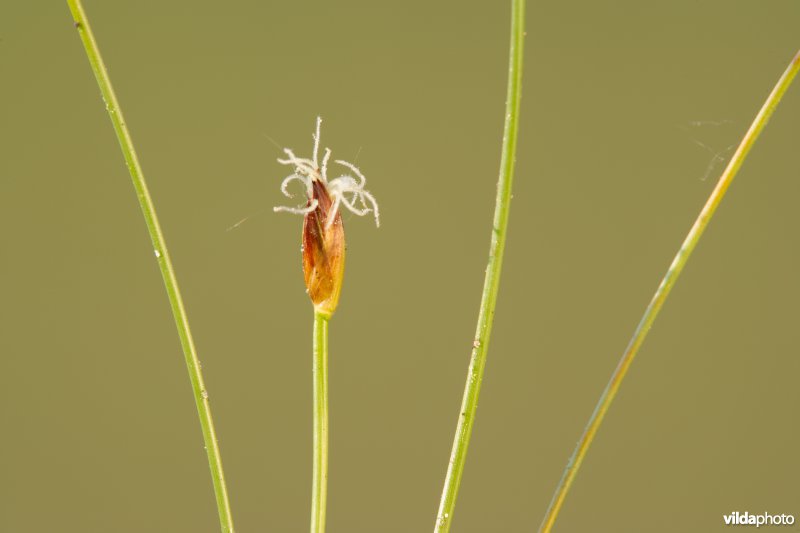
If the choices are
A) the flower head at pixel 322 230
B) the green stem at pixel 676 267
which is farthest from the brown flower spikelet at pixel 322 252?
the green stem at pixel 676 267

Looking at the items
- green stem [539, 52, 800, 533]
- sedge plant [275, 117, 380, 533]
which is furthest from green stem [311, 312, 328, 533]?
green stem [539, 52, 800, 533]

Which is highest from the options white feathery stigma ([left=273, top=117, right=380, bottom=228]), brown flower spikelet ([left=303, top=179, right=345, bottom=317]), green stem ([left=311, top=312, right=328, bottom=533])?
white feathery stigma ([left=273, top=117, right=380, bottom=228])

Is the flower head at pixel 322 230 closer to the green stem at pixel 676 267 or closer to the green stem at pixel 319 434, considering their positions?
the green stem at pixel 319 434

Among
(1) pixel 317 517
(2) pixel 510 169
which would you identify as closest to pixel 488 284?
(2) pixel 510 169

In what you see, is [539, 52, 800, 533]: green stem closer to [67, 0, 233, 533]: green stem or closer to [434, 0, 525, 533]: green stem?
[434, 0, 525, 533]: green stem

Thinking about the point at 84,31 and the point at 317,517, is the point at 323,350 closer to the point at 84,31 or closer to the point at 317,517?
the point at 317,517

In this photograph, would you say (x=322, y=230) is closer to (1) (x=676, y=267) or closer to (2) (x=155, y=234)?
(2) (x=155, y=234)

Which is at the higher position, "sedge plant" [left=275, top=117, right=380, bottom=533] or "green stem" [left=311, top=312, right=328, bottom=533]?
"sedge plant" [left=275, top=117, right=380, bottom=533]
